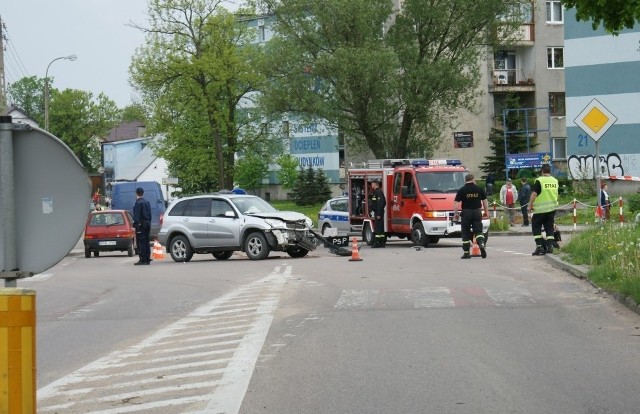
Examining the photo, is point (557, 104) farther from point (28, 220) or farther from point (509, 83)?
point (28, 220)

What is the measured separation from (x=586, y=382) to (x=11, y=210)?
15.9 ft

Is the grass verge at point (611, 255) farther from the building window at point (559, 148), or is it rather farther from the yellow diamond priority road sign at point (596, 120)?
the building window at point (559, 148)

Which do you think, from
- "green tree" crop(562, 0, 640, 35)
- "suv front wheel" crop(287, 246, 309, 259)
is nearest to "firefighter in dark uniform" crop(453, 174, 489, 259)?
"suv front wheel" crop(287, 246, 309, 259)

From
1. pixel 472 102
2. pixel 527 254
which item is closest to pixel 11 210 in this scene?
pixel 527 254

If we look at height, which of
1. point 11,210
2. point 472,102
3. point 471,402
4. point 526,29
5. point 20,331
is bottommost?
point 471,402

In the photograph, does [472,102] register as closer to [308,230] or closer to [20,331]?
[308,230]

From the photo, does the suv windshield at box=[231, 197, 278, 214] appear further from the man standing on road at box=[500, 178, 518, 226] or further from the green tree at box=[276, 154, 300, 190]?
the green tree at box=[276, 154, 300, 190]

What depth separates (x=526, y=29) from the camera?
207 ft

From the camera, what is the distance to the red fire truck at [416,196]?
1173 inches

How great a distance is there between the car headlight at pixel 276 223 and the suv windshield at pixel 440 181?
601 centimetres

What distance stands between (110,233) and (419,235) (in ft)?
36.9

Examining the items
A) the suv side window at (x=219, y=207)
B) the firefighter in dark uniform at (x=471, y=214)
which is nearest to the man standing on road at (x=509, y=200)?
the suv side window at (x=219, y=207)

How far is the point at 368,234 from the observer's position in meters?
32.9

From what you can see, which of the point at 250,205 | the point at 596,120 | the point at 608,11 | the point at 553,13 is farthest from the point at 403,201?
the point at 553,13
